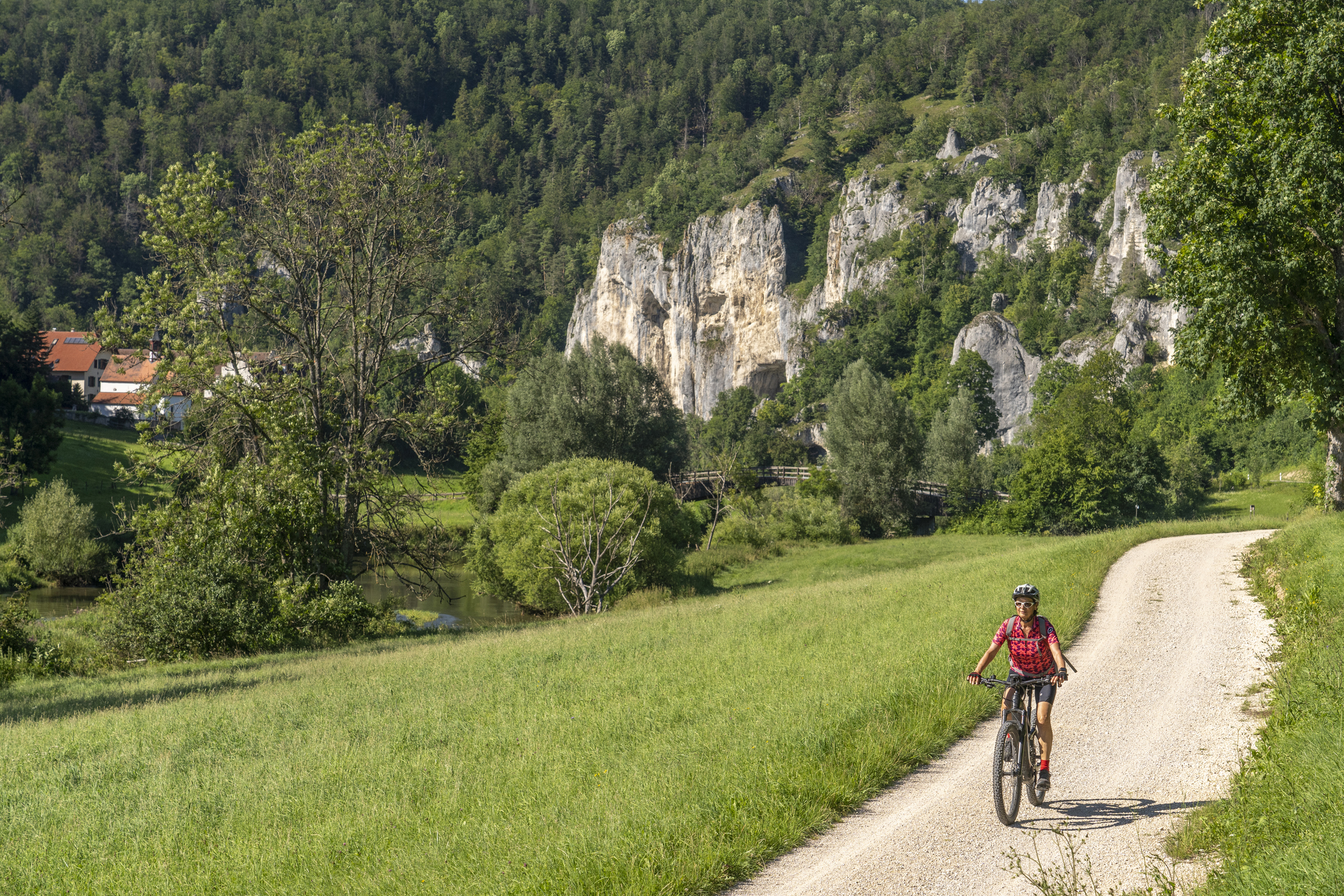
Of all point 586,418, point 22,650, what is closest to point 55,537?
point 22,650

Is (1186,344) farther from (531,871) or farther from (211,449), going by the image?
(211,449)

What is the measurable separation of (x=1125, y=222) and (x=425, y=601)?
9706 centimetres

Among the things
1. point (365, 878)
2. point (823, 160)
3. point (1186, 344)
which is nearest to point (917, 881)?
point (365, 878)

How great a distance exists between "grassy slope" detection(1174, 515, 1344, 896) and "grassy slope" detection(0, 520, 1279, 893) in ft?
8.82

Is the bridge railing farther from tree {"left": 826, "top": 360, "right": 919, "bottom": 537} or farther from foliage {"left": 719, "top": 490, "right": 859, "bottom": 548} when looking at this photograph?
foliage {"left": 719, "top": 490, "right": 859, "bottom": 548}

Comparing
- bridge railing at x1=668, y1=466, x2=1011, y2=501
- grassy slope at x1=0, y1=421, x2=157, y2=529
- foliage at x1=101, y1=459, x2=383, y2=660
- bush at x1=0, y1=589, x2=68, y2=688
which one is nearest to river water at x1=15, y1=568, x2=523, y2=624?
grassy slope at x1=0, y1=421, x2=157, y2=529

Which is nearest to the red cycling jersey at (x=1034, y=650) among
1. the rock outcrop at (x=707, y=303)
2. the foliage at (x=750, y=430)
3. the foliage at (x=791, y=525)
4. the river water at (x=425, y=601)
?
the river water at (x=425, y=601)

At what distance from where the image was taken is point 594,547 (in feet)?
111

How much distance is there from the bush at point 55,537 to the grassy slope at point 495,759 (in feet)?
91.5

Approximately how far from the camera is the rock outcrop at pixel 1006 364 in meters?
108

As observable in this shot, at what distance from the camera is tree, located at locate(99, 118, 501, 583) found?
71.9ft

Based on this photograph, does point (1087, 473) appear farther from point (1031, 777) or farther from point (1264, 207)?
point (1031, 777)

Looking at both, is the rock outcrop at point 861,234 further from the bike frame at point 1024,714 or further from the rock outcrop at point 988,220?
the bike frame at point 1024,714

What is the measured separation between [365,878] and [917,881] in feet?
12.6
